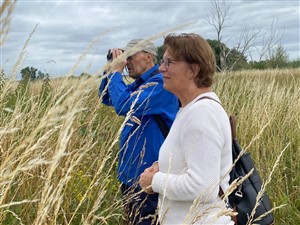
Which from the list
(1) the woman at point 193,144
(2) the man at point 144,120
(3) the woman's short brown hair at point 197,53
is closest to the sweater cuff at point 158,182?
(1) the woman at point 193,144

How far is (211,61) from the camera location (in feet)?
7.86

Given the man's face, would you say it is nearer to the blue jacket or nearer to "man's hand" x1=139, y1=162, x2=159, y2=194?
the blue jacket

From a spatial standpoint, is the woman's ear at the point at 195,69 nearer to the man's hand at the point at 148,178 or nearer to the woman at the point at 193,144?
the woman at the point at 193,144

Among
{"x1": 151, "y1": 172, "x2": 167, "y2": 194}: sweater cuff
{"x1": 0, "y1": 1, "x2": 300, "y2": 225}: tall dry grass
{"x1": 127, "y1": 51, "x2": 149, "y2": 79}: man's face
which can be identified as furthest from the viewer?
{"x1": 127, "y1": 51, "x2": 149, "y2": 79}: man's face

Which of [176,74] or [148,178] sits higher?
[176,74]

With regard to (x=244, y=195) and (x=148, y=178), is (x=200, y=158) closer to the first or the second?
(x=148, y=178)

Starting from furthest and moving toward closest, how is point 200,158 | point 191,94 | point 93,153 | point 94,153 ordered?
1. point 94,153
2. point 93,153
3. point 191,94
4. point 200,158

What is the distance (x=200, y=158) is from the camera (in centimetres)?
201

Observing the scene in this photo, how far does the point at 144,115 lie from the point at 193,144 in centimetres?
116

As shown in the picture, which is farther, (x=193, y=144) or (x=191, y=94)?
(x=191, y=94)

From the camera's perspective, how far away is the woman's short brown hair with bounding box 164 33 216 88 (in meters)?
2.34

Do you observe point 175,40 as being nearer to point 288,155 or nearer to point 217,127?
point 217,127

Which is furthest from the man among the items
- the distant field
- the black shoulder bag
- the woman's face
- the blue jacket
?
the black shoulder bag

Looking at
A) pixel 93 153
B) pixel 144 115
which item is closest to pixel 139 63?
pixel 144 115
